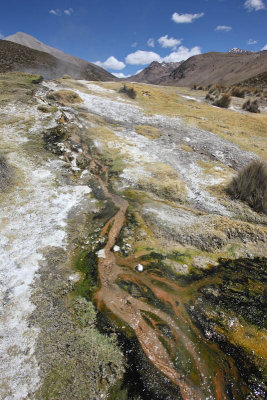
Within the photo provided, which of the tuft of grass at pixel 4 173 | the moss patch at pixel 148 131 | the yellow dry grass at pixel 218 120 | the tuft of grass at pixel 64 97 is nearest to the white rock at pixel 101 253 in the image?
the tuft of grass at pixel 4 173

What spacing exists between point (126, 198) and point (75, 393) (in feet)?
14.5

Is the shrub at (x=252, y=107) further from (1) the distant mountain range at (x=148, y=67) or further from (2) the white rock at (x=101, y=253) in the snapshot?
(1) the distant mountain range at (x=148, y=67)

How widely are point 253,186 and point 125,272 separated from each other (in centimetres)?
464

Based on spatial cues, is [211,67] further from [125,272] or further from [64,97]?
[125,272]

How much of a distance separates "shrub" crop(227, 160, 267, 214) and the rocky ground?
42 centimetres

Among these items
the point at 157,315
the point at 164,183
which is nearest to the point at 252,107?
the point at 164,183

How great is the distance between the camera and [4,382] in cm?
239

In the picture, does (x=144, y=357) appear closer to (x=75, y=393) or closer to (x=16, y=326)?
(x=75, y=393)

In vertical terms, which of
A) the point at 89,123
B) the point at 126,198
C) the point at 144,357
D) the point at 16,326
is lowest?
the point at 144,357

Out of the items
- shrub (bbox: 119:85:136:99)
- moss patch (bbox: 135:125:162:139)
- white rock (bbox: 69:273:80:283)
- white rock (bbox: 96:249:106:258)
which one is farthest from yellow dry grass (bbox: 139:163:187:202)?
shrub (bbox: 119:85:136:99)

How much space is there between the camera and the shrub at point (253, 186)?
5.98 m

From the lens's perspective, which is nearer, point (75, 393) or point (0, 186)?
point (75, 393)

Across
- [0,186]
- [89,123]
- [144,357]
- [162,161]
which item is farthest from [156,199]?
[89,123]

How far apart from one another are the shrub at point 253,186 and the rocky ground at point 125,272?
42cm
